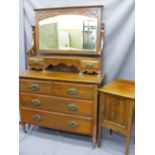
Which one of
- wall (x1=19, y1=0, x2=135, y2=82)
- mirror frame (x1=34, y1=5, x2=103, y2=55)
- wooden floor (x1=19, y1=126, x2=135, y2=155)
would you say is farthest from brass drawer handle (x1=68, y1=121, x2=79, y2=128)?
mirror frame (x1=34, y1=5, x2=103, y2=55)

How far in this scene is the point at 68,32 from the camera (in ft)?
7.22

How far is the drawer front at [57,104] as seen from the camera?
189 cm

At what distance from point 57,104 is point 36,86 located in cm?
28

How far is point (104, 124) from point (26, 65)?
1.28 meters

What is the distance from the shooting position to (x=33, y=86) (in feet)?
6.68

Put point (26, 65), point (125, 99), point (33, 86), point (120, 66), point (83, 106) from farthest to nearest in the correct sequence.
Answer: point (26, 65) < point (120, 66) < point (33, 86) < point (83, 106) < point (125, 99)

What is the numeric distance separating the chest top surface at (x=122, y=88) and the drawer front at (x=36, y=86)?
0.53 m

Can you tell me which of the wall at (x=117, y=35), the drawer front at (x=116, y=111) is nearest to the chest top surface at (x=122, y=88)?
the drawer front at (x=116, y=111)

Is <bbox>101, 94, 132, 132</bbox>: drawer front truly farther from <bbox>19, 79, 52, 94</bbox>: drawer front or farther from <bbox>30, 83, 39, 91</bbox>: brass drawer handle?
<bbox>30, 83, 39, 91</bbox>: brass drawer handle

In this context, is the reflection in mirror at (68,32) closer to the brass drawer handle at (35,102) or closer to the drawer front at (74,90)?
the drawer front at (74,90)

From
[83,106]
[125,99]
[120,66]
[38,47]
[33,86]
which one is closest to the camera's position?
[125,99]

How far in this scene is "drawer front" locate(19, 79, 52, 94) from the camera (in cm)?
198
